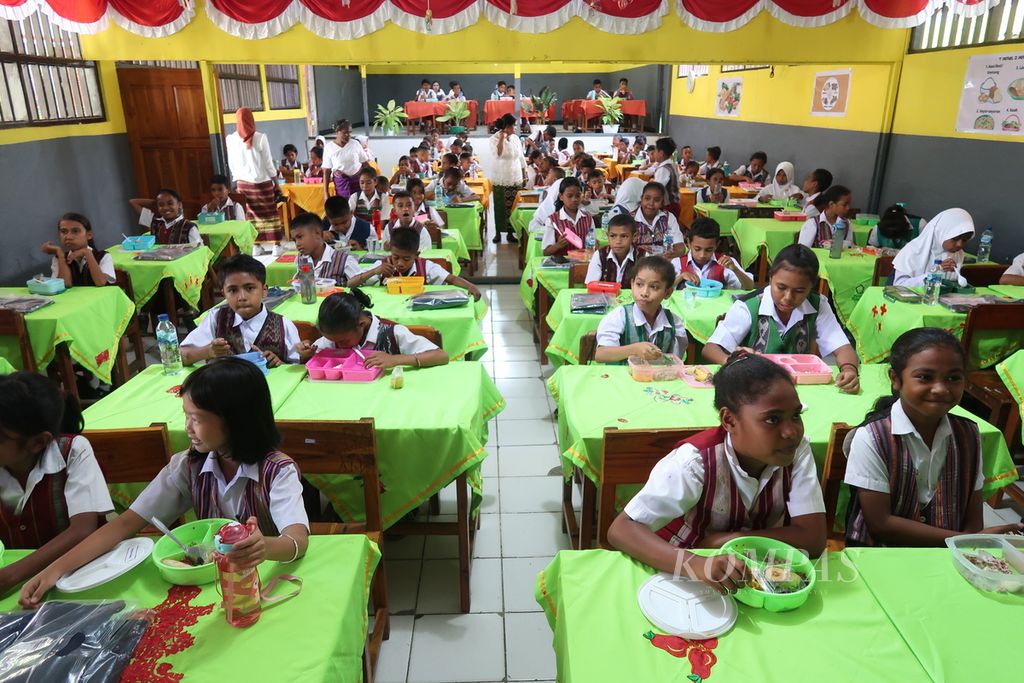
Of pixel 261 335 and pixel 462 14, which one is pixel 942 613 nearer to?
pixel 261 335

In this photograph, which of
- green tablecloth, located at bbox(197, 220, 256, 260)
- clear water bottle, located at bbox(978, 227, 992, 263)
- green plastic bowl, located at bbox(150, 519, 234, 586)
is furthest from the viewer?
green tablecloth, located at bbox(197, 220, 256, 260)

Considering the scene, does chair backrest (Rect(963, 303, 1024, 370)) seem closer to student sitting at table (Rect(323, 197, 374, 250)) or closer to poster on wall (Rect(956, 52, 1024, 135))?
poster on wall (Rect(956, 52, 1024, 135))

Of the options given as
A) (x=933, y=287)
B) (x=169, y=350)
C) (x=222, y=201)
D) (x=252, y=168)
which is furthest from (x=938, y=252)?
(x=252, y=168)

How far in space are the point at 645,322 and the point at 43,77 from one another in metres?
6.58

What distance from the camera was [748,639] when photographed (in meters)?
1.30

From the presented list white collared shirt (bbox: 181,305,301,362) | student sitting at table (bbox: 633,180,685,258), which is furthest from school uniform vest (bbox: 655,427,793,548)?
student sitting at table (bbox: 633,180,685,258)

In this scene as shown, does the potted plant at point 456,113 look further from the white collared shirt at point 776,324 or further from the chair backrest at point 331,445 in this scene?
the chair backrest at point 331,445

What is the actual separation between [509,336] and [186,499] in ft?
13.1

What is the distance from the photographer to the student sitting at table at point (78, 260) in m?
4.30

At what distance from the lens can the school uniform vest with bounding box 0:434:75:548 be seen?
1.77 m

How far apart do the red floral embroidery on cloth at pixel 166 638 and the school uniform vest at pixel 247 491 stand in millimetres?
327

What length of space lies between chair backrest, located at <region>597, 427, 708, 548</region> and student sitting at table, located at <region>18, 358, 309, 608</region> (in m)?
0.87

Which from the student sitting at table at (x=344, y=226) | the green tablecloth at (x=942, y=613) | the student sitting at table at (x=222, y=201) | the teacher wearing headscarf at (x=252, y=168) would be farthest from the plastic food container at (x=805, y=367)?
the teacher wearing headscarf at (x=252, y=168)

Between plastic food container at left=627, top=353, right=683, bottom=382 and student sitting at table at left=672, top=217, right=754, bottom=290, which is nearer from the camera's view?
plastic food container at left=627, top=353, right=683, bottom=382
